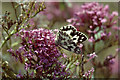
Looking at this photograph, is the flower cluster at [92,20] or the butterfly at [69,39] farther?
the flower cluster at [92,20]

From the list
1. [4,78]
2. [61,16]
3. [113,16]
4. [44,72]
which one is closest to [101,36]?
[113,16]

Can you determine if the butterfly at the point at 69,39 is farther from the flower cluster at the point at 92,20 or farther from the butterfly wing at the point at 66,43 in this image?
the flower cluster at the point at 92,20

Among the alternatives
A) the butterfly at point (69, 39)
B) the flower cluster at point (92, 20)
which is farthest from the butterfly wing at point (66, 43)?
the flower cluster at point (92, 20)

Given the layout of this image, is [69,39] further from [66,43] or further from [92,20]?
[92,20]

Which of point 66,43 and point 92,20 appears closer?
point 66,43

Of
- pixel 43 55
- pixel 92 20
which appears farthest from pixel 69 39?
pixel 92 20

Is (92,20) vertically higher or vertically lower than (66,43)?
higher
